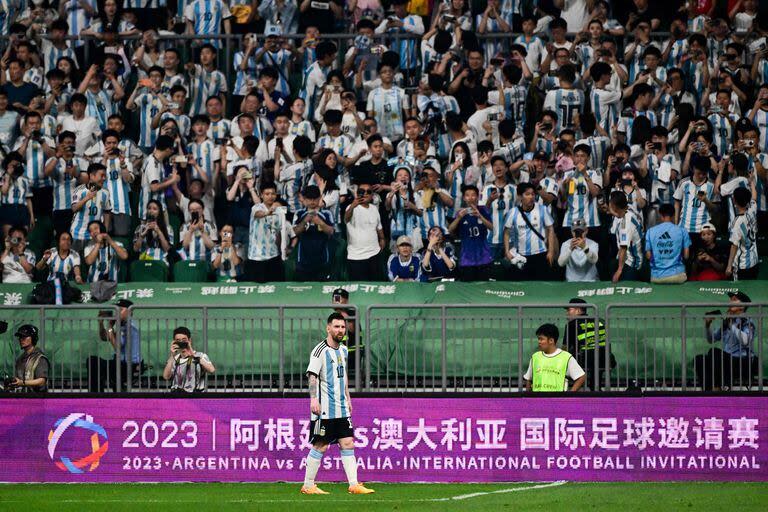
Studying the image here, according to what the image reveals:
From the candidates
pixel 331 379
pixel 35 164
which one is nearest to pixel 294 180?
pixel 35 164

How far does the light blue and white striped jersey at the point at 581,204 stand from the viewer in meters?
21.4

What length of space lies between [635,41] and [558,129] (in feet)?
8.01

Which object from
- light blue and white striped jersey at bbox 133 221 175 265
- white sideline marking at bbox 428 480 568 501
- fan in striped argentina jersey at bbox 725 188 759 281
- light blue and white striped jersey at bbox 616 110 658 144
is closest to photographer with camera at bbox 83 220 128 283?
light blue and white striped jersey at bbox 133 221 175 265

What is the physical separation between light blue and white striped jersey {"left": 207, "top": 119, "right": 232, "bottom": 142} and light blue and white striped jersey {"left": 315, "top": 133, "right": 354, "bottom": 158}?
1.66 m

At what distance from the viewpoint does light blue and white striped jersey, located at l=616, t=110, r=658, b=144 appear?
2272 centimetres

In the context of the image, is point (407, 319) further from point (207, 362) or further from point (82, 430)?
point (82, 430)

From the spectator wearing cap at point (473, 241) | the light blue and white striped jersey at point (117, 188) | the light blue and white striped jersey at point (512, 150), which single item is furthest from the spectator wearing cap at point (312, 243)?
the light blue and white striped jersey at point (512, 150)

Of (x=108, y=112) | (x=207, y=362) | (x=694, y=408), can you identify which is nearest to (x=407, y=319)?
(x=207, y=362)

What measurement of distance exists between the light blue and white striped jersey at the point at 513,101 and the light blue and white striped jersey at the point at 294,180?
3406mm

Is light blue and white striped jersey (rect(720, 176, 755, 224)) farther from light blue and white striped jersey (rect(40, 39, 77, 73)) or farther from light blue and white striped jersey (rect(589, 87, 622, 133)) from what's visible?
light blue and white striped jersey (rect(40, 39, 77, 73))

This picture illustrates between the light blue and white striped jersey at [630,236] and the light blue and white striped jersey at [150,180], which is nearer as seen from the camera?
the light blue and white striped jersey at [630,236]

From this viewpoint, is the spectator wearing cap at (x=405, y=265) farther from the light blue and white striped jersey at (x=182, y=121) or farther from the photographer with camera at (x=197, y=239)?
the light blue and white striped jersey at (x=182, y=121)

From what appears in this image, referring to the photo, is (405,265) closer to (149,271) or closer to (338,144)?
(338,144)

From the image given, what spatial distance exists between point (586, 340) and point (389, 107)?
714 centimetres
